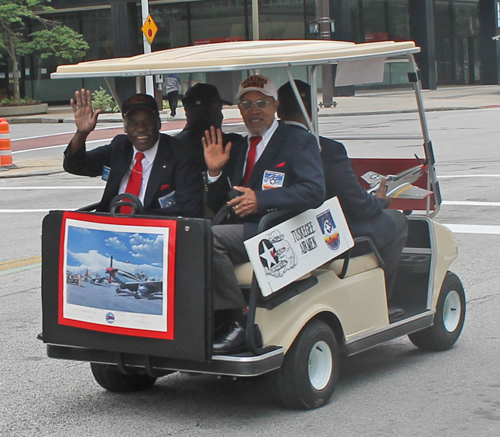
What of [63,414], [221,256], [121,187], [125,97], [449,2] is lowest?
[63,414]

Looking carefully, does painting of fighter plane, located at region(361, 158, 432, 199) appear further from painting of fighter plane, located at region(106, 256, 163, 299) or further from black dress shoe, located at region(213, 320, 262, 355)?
painting of fighter plane, located at region(106, 256, 163, 299)

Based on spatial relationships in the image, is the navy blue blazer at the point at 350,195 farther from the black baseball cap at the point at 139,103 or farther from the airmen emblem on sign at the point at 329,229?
the black baseball cap at the point at 139,103

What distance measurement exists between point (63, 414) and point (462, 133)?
18443 mm

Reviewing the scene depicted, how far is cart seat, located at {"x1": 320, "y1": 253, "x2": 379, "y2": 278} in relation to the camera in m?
5.02

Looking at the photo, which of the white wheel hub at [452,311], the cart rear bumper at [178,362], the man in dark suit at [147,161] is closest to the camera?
the cart rear bumper at [178,362]

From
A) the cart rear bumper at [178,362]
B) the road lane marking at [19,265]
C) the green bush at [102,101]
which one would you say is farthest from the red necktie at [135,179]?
the green bush at [102,101]

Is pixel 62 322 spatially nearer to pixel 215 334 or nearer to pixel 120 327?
pixel 120 327

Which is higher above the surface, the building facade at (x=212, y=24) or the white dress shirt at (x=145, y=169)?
the building facade at (x=212, y=24)

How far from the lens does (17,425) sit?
15.3ft

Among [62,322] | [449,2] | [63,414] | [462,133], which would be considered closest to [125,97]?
[62,322]

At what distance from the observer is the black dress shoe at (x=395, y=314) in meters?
5.42

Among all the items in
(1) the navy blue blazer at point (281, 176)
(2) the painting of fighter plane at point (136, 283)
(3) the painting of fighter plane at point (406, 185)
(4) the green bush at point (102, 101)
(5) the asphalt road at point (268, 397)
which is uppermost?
(4) the green bush at point (102, 101)

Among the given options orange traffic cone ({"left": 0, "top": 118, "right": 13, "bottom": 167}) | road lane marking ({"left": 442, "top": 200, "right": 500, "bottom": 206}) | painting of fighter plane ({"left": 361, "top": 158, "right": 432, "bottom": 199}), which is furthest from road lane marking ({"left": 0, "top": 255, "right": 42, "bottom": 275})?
orange traffic cone ({"left": 0, "top": 118, "right": 13, "bottom": 167})

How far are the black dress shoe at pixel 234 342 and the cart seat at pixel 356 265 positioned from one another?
29.0 inches
